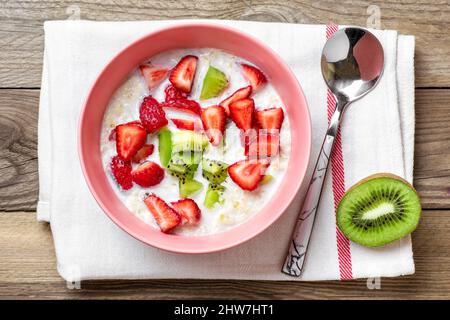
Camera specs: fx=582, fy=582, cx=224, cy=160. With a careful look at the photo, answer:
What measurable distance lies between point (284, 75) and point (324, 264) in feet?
1.28

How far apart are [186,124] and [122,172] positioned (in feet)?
0.49

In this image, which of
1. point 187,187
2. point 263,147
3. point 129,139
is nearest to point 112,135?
point 129,139

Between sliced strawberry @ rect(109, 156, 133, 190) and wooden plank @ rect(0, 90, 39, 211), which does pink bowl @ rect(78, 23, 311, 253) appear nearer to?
sliced strawberry @ rect(109, 156, 133, 190)

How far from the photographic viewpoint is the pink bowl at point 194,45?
1039 millimetres

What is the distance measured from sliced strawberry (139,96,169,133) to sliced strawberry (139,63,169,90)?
40 millimetres

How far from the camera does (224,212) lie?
1.10 meters

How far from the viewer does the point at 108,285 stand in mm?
1187

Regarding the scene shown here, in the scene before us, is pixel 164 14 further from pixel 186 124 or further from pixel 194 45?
pixel 186 124

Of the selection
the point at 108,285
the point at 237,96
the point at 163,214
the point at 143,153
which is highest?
the point at 237,96

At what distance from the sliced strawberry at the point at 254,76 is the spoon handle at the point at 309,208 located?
165 millimetres

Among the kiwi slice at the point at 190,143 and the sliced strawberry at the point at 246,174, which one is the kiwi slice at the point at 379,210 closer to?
the sliced strawberry at the point at 246,174

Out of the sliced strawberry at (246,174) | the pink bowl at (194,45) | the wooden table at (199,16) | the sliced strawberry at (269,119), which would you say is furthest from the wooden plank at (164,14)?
the sliced strawberry at (246,174)
